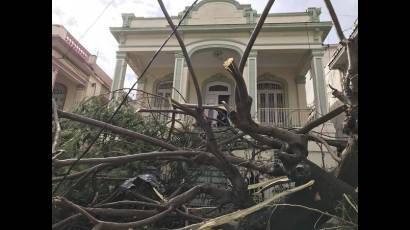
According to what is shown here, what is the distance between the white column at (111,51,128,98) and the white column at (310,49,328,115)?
670 cm

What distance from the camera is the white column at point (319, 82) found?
9.20 metres

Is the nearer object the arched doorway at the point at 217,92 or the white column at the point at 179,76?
the white column at the point at 179,76

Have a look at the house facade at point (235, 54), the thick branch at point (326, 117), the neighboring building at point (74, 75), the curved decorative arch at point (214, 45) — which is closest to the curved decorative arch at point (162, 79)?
the house facade at point (235, 54)

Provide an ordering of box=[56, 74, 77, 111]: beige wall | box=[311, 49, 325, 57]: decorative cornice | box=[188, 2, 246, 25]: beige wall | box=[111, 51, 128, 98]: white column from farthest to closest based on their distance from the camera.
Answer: box=[56, 74, 77, 111]: beige wall → box=[188, 2, 246, 25]: beige wall → box=[111, 51, 128, 98]: white column → box=[311, 49, 325, 57]: decorative cornice

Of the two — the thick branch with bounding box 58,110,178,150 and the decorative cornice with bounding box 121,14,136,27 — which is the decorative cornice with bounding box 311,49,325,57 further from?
the thick branch with bounding box 58,110,178,150

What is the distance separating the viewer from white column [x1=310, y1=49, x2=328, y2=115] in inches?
362

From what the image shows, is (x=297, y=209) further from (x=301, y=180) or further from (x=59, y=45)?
(x=59, y=45)

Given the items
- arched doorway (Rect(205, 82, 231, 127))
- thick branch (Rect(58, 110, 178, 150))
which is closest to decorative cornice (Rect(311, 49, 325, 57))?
arched doorway (Rect(205, 82, 231, 127))

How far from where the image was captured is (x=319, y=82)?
376 inches

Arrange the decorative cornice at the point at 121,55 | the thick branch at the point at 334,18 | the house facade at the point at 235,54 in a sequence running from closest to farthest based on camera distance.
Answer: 1. the thick branch at the point at 334,18
2. the house facade at the point at 235,54
3. the decorative cornice at the point at 121,55

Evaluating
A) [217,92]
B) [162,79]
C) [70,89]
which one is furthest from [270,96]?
[70,89]

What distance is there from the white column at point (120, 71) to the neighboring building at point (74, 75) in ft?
6.56

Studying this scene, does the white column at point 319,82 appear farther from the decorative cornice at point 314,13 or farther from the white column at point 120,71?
the white column at point 120,71
